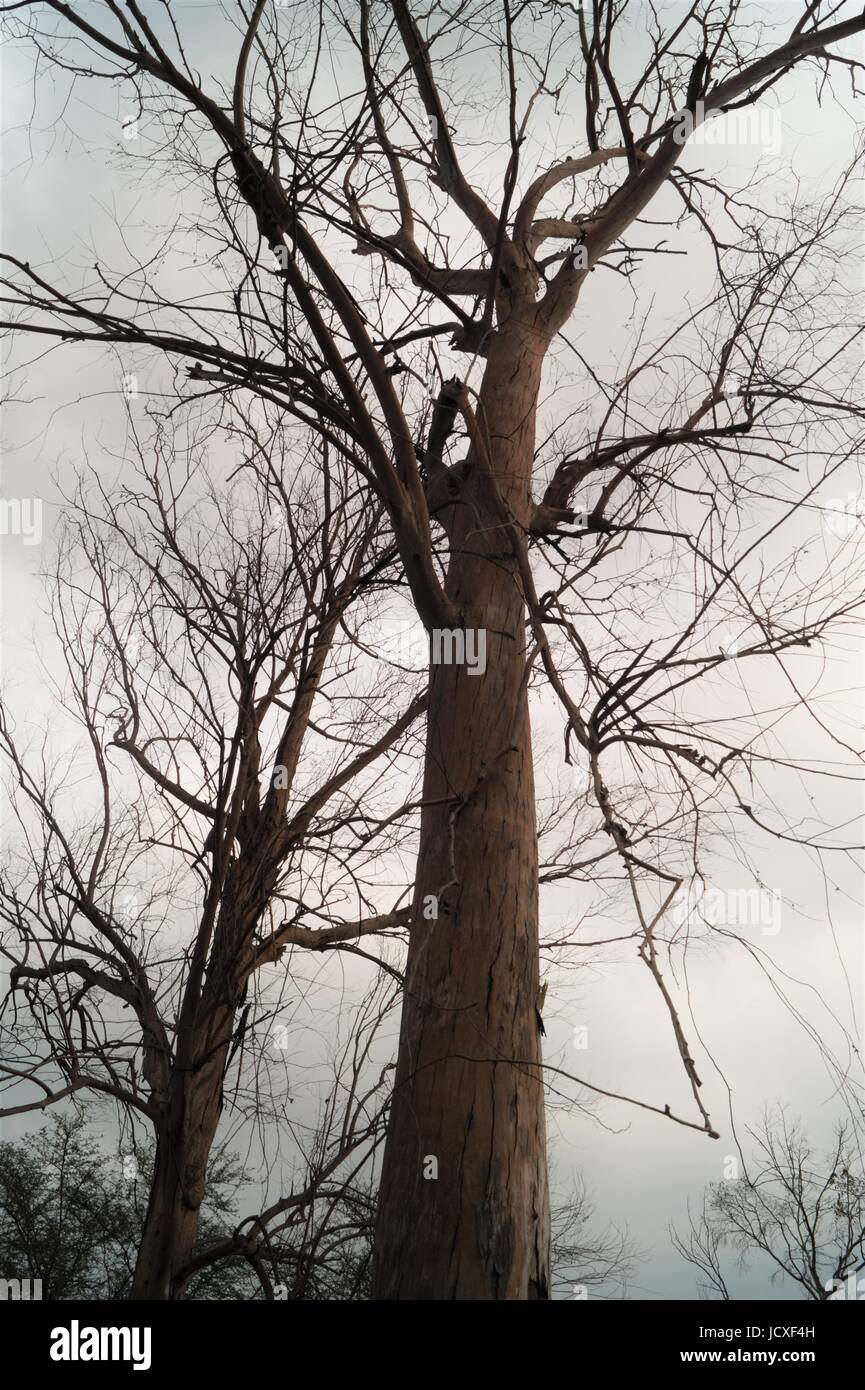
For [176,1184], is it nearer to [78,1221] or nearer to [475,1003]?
[475,1003]

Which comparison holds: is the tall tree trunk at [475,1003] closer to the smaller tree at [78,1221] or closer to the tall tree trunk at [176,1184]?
the tall tree trunk at [176,1184]

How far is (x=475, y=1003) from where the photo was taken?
96.3 inches

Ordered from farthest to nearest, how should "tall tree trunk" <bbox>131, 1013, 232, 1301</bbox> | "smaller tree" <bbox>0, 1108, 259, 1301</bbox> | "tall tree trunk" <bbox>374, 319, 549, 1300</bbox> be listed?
"smaller tree" <bbox>0, 1108, 259, 1301</bbox>
"tall tree trunk" <bbox>131, 1013, 232, 1301</bbox>
"tall tree trunk" <bbox>374, 319, 549, 1300</bbox>

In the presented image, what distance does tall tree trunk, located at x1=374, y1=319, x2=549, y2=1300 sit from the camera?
A: 220cm

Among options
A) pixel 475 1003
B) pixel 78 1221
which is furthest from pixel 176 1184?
pixel 78 1221

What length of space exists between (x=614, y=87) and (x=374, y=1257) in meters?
3.96

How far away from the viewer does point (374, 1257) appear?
90.0 inches

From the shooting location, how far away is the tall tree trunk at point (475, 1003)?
7.22ft

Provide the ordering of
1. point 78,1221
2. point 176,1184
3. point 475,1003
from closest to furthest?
point 475,1003 → point 176,1184 → point 78,1221

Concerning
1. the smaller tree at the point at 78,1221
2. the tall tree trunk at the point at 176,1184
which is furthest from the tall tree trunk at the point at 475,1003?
the smaller tree at the point at 78,1221

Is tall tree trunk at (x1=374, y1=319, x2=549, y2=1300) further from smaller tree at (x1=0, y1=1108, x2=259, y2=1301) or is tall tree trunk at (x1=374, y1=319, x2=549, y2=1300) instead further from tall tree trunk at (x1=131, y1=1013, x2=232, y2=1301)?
smaller tree at (x1=0, y1=1108, x2=259, y2=1301)

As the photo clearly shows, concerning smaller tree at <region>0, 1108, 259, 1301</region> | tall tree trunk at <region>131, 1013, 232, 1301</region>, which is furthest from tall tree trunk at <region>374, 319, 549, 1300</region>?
smaller tree at <region>0, 1108, 259, 1301</region>
